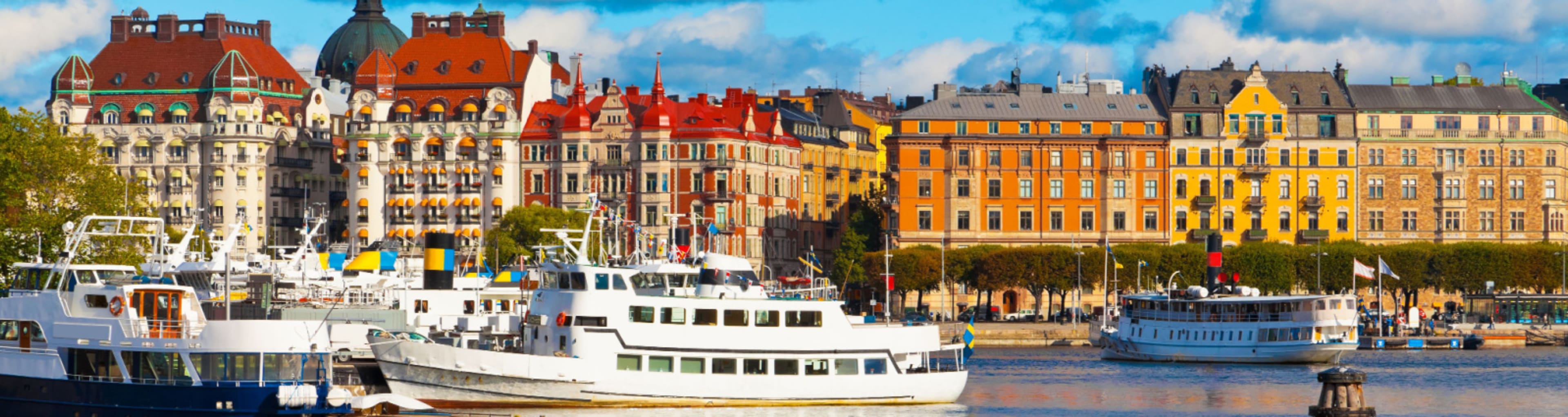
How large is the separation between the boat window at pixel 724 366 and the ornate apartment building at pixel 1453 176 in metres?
89.1

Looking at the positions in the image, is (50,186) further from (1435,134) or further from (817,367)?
(1435,134)

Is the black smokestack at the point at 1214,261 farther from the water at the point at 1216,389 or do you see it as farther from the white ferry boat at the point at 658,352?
the white ferry boat at the point at 658,352

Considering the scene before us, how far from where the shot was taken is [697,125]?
506ft

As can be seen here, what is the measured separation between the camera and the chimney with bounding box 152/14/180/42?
168500mm

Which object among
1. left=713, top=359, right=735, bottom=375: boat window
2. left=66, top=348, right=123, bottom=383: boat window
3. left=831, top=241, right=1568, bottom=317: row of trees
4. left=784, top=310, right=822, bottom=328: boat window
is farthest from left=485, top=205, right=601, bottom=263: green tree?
left=66, top=348, right=123, bottom=383: boat window

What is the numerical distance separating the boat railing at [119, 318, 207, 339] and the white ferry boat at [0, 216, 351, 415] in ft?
0.10

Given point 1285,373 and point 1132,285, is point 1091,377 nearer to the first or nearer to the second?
point 1285,373

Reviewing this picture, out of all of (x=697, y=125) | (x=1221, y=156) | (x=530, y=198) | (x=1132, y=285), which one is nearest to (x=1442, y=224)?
(x=1221, y=156)

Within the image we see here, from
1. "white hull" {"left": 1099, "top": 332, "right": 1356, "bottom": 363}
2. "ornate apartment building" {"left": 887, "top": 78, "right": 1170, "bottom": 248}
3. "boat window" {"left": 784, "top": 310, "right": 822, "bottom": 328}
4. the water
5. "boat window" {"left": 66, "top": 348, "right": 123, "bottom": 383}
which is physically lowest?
the water

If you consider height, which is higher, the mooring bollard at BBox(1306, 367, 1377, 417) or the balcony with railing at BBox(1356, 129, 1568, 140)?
the balcony with railing at BBox(1356, 129, 1568, 140)

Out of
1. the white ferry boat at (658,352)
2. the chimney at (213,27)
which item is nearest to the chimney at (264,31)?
the chimney at (213,27)

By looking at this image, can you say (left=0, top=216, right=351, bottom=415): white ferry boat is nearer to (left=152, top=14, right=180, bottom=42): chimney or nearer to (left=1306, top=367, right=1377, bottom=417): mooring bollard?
(left=1306, top=367, right=1377, bottom=417): mooring bollard

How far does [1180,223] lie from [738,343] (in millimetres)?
85174

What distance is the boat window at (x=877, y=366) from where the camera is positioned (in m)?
71.3
